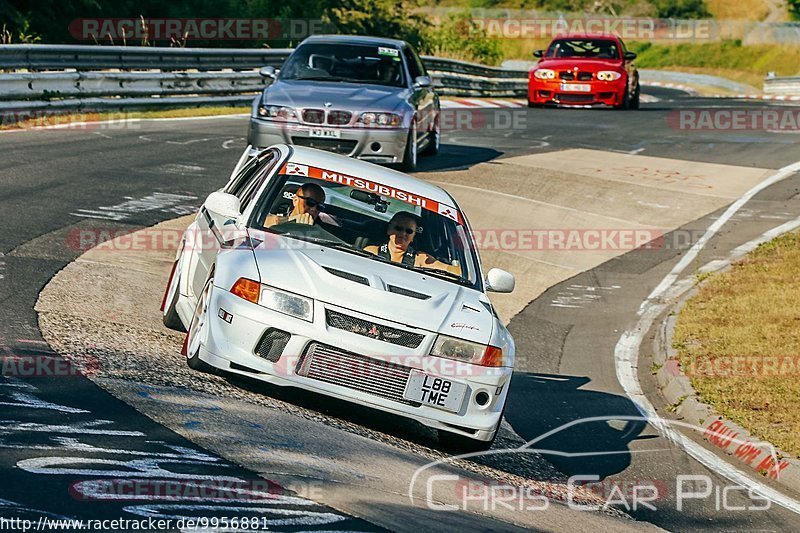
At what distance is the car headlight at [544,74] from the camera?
1147 inches

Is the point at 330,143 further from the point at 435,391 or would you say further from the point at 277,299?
the point at 435,391

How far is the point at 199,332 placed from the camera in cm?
743

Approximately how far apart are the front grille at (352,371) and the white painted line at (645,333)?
97.9 inches

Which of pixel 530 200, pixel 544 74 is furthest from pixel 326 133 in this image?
pixel 544 74

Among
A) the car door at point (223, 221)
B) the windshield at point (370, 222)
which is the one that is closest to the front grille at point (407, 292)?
the windshield at point (370, 222)

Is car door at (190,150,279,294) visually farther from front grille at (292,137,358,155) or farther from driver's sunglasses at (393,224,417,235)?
front grille at (292,137,358,155)

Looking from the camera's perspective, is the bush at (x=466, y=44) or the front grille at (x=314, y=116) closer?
the front grille at (x=314, y=116)

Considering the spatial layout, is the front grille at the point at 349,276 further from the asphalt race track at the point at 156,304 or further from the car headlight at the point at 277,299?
the asphalt race track at the point at 156,304

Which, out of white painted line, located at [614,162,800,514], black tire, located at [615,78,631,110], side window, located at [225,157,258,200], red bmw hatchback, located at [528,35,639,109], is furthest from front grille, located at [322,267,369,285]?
black tire, located at [615,78,631,110]

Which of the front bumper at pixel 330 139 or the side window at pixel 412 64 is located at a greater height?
the side window at pixel 412 64

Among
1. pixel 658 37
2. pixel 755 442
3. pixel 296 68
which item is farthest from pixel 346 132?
pixel 658 37

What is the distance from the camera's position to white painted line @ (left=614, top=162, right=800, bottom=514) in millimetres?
8016

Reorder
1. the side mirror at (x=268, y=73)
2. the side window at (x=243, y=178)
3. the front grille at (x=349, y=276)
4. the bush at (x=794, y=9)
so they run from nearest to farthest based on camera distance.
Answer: the front grille at (x=349, y=276) → the side window at (x=243, y=178) → the side mirror at (x=268, y=73) → the bush at (x=794, y=9)

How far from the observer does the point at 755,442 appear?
8477 mm
